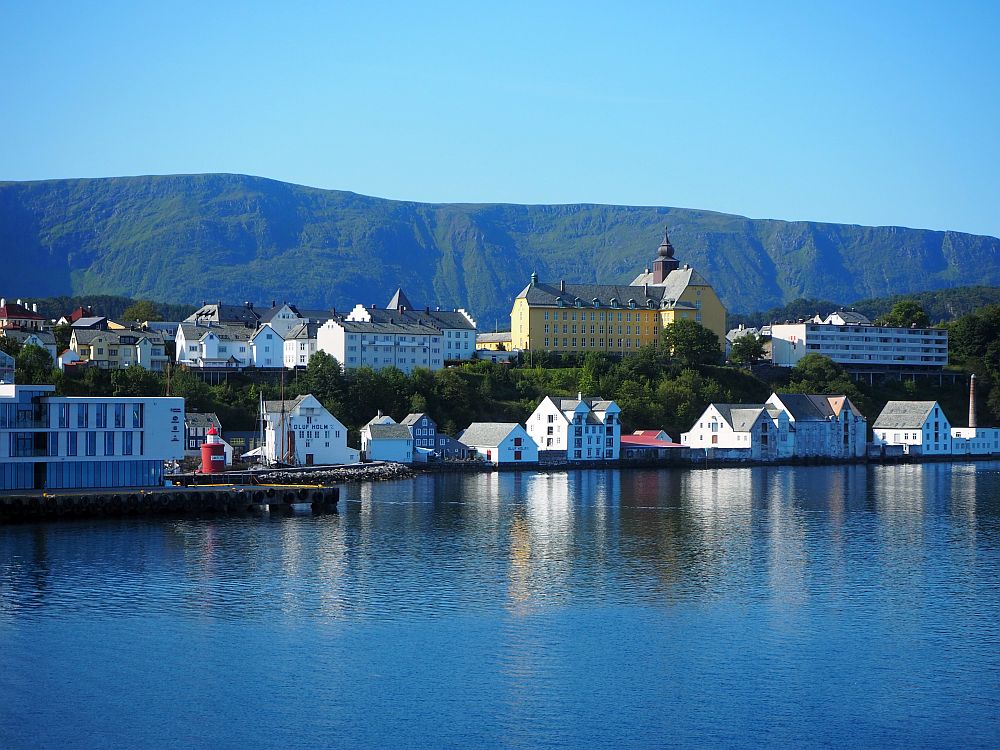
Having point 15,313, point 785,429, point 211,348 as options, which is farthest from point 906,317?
point 15,313

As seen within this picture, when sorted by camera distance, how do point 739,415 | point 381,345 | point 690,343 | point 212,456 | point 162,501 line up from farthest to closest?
point 690,343
point 381,345
point 739,415
point 212,456
point 162,501

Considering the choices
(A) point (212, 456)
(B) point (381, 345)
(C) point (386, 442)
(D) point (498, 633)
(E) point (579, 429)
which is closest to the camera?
(D) point (498, 633)

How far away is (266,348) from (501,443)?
81.3ft

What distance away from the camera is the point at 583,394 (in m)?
91.5

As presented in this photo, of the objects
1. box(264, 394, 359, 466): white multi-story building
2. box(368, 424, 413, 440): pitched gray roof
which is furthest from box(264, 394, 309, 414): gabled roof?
box(368, 424, 413, 440): pitched gray roof

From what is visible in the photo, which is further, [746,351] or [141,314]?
[141,314]

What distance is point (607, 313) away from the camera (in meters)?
109

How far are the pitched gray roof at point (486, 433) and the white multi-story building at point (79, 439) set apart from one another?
28311 millimetres

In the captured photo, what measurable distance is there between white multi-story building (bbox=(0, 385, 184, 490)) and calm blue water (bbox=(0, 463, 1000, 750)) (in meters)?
5.11

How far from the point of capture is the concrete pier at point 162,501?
46531 millimetres

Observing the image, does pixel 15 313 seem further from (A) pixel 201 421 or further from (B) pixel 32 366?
(A) pixel 201 421

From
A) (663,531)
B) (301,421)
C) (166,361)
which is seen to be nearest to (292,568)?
(663,531)

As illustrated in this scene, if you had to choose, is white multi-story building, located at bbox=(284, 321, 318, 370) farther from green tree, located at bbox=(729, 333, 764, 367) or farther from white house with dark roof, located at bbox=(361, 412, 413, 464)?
green tree, located at bbox=(729, 333, 764, 367)

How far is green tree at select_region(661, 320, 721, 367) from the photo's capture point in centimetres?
9956
